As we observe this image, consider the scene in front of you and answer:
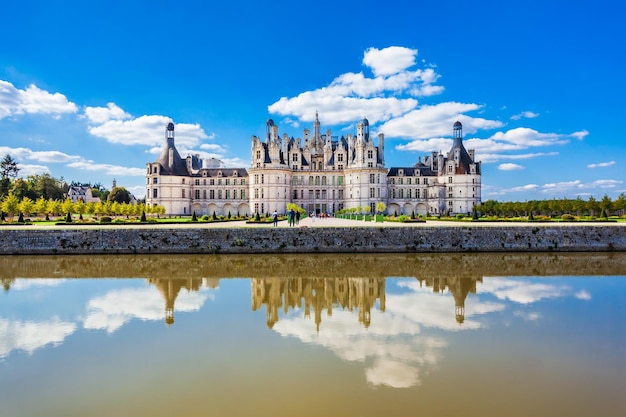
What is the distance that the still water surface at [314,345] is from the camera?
7180 mm

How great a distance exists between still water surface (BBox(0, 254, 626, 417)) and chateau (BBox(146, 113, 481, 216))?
43.3 meters

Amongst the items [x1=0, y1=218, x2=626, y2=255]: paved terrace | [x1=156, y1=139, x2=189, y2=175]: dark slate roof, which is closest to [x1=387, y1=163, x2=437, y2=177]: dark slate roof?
[x1=156, y1=139, x2=189, y2=175]: dark slate roof

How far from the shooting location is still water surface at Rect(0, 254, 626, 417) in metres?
7.18

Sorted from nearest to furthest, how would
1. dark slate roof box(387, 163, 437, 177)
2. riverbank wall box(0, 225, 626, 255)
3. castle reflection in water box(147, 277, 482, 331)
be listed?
castle reflection in water box(147, 277, 482, 331) → riverbank wall box(0, 225, 626, 255) → dark slate roof box(387, 163, 437, 177)

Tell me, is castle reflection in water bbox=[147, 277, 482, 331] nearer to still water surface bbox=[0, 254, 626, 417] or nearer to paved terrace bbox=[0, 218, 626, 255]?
still water surface bbox=[0, 254, 626, 417]

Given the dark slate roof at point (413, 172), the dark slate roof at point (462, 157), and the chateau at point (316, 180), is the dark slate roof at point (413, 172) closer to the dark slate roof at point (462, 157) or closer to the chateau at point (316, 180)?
the chateau at point (316, 180)

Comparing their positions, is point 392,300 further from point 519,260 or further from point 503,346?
point 519,260

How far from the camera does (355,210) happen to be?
5394 cm

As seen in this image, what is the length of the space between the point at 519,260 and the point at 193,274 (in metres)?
16.7

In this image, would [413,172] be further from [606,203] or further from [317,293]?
[317,293]

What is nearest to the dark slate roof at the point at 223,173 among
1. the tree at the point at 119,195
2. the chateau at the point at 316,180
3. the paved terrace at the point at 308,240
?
the chateau at the point at 316,180

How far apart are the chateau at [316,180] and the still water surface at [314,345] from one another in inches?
1704

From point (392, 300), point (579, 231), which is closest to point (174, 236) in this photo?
point (392, 300)

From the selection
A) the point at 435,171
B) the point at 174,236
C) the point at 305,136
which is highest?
the point at 305,136
